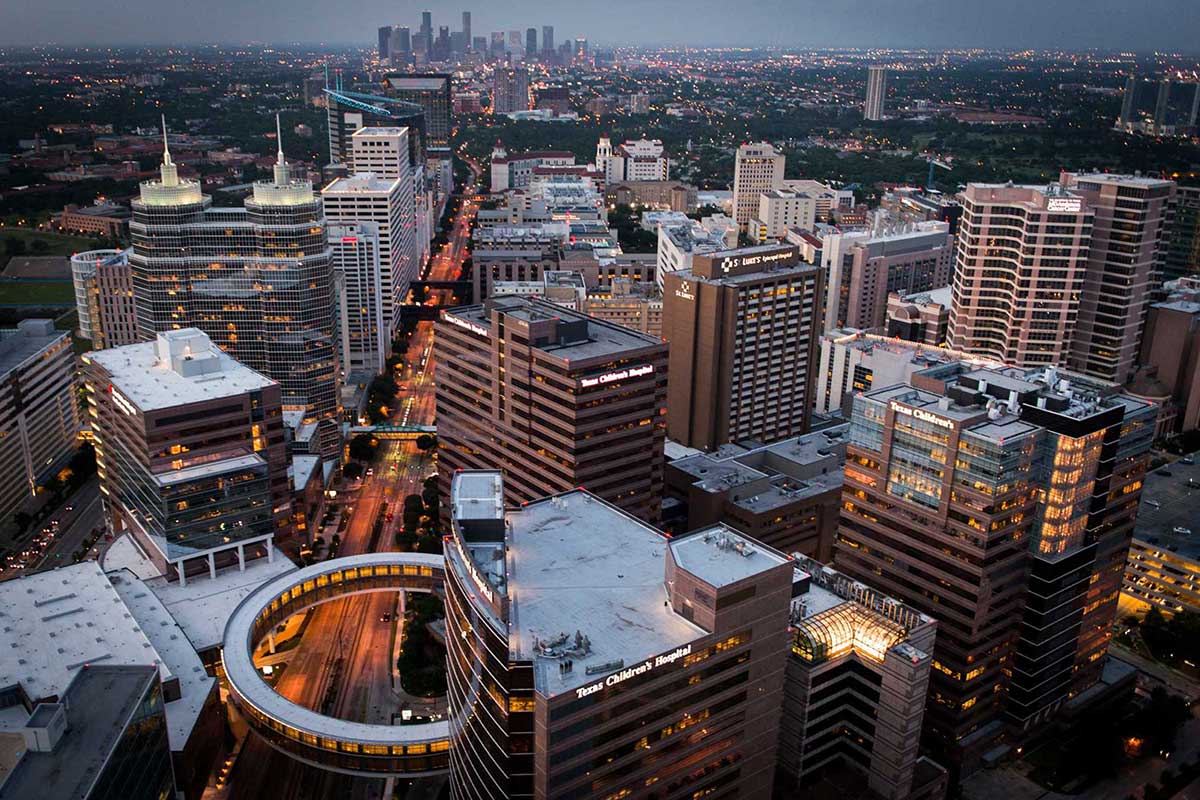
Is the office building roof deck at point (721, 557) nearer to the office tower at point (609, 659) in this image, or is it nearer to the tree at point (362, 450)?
the office tower at point (609, 659)

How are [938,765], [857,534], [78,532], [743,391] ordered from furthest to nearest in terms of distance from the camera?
[743,391] → [78,532] → [857,534] → [938,765]

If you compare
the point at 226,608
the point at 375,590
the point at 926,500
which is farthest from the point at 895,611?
the point at 226,608

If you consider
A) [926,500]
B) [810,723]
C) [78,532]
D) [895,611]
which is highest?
[926,500]

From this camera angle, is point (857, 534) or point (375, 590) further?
point (375, 590)

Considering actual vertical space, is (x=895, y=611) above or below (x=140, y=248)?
below

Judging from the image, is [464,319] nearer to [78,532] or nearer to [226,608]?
[226,608]

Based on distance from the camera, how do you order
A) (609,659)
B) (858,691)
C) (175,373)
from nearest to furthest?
(609,659) < (858,691) < (175,373)

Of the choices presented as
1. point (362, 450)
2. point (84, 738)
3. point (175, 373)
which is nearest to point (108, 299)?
point (362, 450)

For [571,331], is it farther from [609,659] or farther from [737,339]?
[609,659]
